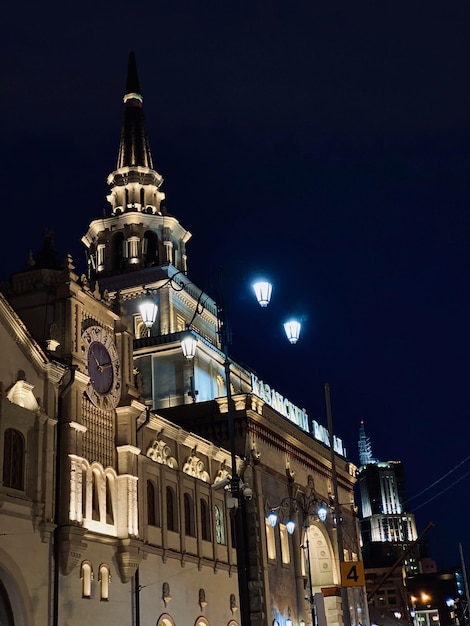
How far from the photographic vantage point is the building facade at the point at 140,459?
32.0 m

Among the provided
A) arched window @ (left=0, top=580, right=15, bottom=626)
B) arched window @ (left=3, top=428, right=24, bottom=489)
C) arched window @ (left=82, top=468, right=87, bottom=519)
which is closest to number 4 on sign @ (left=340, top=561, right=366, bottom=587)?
arched window @ (left=82, top=468, right=87, bottom=519)

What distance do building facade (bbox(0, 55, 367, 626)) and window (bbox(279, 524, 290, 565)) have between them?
0.90 ft

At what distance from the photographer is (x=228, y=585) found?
49000 millimetres

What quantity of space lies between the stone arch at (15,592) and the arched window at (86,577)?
4225 mm

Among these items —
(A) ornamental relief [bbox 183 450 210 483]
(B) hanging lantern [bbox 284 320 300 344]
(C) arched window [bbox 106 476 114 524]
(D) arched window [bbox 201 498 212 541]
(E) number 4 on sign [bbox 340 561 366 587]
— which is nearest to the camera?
(B) hanging lantern [bbox 284 320 300 344]

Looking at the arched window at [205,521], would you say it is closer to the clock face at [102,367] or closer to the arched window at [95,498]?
the clock face at [102,367]

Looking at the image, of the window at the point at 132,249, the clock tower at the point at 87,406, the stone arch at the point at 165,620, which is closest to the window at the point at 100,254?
the window at the point at 132,249

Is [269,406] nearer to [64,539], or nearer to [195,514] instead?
[195,514]

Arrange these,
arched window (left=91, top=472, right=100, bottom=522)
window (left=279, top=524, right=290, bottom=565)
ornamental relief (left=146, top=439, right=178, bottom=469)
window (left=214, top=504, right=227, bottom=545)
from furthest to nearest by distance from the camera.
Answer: window (left=279, top=524, right=290, bottom=565) < window (left=214, top=504, right=227, bottom=545) < ornamental relief (left=146, top=439, right=178, bottom=469) < arched window (left=91, top=472, right=100, bottom=522)

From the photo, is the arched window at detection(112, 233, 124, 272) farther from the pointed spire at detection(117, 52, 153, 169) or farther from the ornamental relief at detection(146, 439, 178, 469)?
the ornamental relief at detection(146, 439, 178, 469)

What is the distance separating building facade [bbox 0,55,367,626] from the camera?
3200 cm

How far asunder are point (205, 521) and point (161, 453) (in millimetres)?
5895

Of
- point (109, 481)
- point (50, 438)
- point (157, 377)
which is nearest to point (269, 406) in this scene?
point (157, 377)

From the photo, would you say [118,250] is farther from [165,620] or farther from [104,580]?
[104,580]
